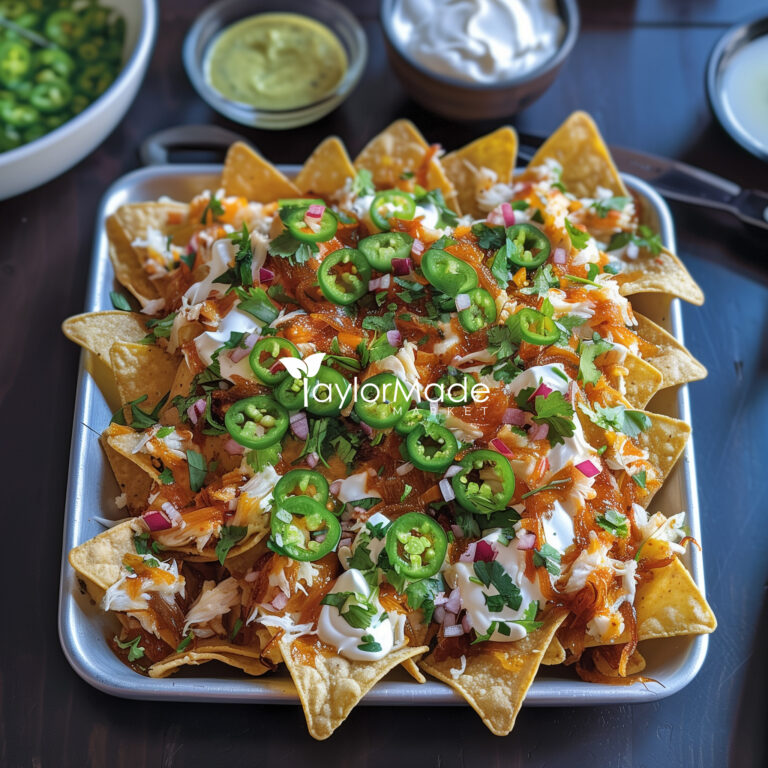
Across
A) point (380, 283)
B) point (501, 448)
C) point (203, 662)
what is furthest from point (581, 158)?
point (203, 662)

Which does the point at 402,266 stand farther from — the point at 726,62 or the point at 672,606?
the point at 726,62

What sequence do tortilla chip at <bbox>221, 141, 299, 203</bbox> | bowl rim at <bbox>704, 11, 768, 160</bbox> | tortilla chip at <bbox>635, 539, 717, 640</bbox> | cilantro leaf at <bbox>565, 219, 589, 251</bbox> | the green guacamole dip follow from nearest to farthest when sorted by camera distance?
tortilla chip at <bbox>635, 539, 717, 640</bbox> → cilantro leaf at <bbox>565, 219, 589, 251</bbox> → tortilla chip at <bbox>221, 141, 299, 203</bbox> → bowl rim at <bbox>704, 11, 768, 160</bbox> → the green guacamole dip

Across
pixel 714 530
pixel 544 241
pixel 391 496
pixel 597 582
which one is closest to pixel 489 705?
pixel 597 582

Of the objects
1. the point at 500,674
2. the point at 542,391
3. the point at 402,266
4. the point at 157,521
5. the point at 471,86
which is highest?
the point at 471,86

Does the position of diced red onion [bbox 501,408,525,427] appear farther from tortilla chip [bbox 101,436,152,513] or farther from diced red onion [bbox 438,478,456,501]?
tortilla chip [bbox 101,436,152,513]

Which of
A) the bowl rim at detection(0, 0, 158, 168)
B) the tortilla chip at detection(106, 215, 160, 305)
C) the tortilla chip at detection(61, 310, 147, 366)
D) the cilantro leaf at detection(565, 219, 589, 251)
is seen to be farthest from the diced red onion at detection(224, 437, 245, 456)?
the bowl rim at detection(0, 0, 158, 168)

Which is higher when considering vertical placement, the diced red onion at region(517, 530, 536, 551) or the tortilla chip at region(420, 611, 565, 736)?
the diced red onion at region(517, 530, 536, 551)

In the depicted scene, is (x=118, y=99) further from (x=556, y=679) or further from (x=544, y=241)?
(x=556, y=679)
